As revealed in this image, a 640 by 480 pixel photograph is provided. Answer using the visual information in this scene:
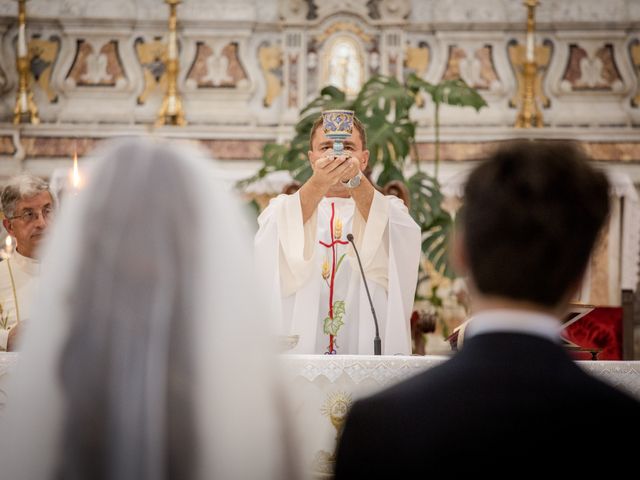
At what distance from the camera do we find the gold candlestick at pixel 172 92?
9719mm

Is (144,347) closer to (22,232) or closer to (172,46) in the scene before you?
(22,232)

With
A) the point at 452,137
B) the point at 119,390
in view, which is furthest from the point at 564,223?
the point at 452,137

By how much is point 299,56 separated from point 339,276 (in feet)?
18.7

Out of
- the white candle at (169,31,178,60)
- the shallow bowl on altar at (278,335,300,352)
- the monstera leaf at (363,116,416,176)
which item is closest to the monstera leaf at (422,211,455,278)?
the monstera leaf at (363,116,416,176)

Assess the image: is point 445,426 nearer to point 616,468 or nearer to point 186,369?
point 616,468

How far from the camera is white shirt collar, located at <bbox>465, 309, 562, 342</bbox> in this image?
1573 millimetres

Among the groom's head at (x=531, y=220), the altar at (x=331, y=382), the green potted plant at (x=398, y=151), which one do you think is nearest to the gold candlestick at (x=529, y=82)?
the green potted plant at (x=398, y=151)

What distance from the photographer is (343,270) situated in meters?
4.66

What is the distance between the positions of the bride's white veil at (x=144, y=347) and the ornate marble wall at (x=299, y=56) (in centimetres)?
829

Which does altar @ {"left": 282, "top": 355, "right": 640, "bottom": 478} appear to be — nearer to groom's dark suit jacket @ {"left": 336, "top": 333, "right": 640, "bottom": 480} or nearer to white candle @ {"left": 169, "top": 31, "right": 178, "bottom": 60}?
groom's dark suit jacket @ {"left": 336, "top": 333, "right": 640, "bottom": 480}

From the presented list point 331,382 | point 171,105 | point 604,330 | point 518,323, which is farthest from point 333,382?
point 171,105

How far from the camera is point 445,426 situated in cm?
150

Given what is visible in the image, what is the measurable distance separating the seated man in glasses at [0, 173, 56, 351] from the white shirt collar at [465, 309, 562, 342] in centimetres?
332

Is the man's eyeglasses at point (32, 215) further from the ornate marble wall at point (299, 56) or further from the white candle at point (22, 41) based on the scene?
the white candle at point (22, 41)
